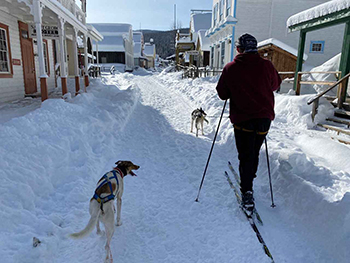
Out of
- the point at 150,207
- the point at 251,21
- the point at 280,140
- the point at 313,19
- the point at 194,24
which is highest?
the point at 194,24

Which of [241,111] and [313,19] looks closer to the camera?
[241,111]

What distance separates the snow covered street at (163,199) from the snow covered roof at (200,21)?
119 feet

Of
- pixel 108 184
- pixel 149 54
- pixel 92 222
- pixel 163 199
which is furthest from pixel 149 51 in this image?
pixel 92 222

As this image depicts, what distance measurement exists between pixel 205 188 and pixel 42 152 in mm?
2944

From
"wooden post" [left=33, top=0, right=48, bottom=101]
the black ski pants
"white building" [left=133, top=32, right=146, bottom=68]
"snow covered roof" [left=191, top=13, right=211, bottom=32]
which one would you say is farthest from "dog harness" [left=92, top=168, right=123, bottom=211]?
"white building" [left=133, top=32, right=146, bottom=68]

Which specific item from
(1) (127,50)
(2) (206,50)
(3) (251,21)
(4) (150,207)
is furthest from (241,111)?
(1) (127,50)

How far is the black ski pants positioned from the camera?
3.32m

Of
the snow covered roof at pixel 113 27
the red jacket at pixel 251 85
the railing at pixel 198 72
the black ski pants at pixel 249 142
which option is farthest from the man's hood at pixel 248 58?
the snow covered roof at pixel 113 27

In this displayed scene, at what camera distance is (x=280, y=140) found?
19.9 ft

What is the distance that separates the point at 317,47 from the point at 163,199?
20.0m

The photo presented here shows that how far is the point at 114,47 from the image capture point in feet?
136

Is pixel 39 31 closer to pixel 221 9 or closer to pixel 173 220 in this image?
pixel 173 220

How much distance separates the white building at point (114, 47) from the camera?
1635 inches

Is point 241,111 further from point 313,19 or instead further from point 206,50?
point 206,50
